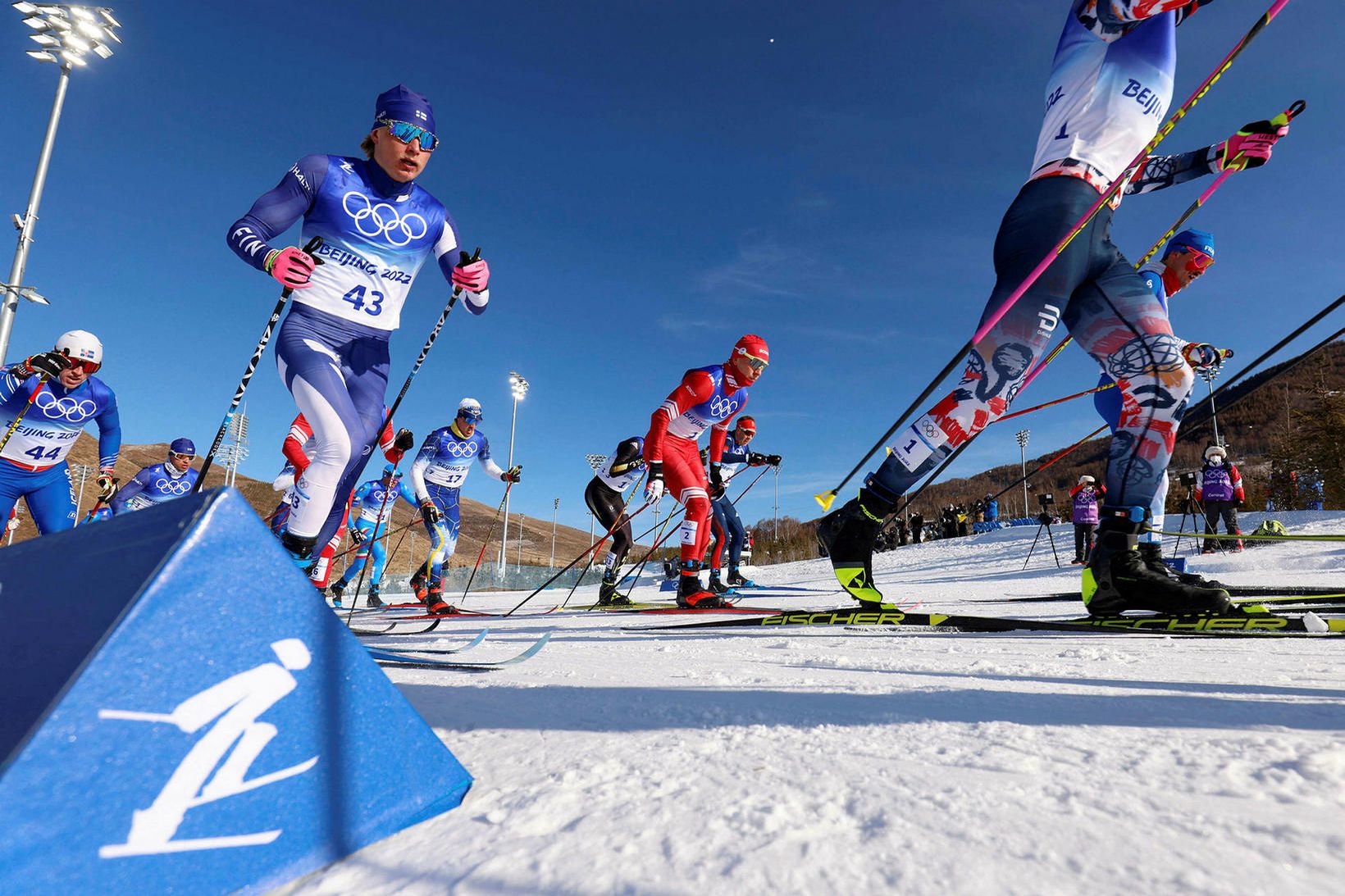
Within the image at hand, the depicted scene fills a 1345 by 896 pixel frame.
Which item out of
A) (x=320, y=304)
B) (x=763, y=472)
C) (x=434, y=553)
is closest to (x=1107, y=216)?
(x=320, y=304)

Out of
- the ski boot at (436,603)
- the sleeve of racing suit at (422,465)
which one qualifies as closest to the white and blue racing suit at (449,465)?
the sleeve of racing suit at (422,465)

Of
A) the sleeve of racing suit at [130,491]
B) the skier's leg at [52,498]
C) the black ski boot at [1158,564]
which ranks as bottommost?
the black ski boot at [1158,564]

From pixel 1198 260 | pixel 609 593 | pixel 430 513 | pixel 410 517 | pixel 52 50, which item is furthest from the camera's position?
pixel 410 517

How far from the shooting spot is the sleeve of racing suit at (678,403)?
5.21m

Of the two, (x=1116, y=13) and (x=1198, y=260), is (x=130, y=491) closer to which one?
(x=1116, y=13)

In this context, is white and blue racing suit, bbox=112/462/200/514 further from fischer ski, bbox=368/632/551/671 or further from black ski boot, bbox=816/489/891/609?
black ski boot, bbox=816/489/891/609

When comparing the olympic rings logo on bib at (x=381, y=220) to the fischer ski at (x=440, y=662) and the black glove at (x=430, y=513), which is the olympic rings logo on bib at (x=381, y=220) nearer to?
the fischer ski at (x=440, y=662)

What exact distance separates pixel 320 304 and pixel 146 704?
3034mm

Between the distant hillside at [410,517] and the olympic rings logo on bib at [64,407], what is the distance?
2593 inches

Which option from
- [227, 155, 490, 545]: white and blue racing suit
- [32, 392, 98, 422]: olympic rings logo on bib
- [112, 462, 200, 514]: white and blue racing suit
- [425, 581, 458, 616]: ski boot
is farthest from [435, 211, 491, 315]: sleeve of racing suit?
[112, 462, 200, 514]: white and blue racing suit

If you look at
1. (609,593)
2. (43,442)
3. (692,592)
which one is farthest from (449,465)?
(692,592)

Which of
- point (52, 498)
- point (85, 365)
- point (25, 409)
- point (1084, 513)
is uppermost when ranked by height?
point (85, 365)

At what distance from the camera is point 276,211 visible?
309 centimetres

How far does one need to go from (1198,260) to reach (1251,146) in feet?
4.13
